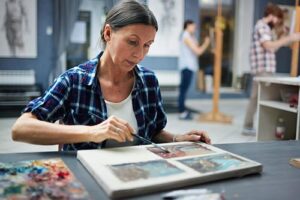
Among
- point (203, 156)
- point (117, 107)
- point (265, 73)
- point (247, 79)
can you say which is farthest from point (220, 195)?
point (247, 79)

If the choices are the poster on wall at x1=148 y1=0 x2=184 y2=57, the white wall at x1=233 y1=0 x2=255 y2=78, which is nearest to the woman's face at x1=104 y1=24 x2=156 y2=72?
the poster on wall at x1=148 y1=0 x2=184 y2=57

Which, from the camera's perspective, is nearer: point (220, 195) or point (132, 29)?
point (220, 195)

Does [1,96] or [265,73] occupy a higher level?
[265,73]

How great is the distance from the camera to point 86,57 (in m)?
5.79

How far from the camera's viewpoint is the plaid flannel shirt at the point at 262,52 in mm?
3438

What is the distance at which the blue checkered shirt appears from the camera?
1.03m

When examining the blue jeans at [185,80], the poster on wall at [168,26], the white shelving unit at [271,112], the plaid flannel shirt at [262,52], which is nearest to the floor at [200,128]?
the blue jeans at [185,80]

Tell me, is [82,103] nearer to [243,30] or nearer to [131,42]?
[131,42]

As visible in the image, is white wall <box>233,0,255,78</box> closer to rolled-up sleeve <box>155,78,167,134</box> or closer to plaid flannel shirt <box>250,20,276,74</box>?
plaid flannel shirt <box>250,20,276,74</box>

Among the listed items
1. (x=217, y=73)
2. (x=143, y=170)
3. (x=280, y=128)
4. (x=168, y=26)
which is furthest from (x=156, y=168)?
(x=168, y=26)

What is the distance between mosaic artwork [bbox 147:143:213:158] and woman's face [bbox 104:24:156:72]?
30cm

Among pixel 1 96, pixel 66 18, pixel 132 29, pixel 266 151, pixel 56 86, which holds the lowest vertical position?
pixel 1 96

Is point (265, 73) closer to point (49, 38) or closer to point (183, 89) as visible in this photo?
point (183, 89)

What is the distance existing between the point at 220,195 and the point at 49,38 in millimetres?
5218
